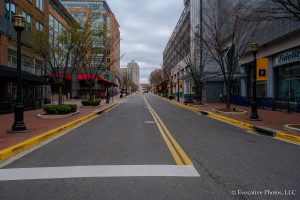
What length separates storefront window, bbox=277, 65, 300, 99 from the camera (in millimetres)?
23672

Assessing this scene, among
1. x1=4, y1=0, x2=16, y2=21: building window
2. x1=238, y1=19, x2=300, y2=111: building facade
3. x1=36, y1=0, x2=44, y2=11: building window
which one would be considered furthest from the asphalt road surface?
x1=36, y1=0, x2=44, y2=11: building window

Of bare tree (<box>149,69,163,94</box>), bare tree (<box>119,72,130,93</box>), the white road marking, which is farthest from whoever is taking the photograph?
bare tree (<box>119,72,130,93</box>)

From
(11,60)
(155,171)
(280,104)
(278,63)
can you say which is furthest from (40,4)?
(155,171)

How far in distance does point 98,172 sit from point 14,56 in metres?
24.2

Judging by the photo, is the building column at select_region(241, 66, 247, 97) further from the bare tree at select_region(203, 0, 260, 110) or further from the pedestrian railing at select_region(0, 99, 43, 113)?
the pedestrian railing at select_region(0, 99, 43, 113)

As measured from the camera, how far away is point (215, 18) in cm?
2402

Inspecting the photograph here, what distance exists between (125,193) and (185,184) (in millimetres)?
1146

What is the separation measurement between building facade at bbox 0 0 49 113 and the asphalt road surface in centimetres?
1476

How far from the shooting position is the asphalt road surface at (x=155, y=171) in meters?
4.65

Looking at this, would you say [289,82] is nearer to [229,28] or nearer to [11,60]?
[229,28]

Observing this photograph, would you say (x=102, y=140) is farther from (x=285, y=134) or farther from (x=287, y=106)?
(x=287, y=106)

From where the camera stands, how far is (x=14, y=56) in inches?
1030

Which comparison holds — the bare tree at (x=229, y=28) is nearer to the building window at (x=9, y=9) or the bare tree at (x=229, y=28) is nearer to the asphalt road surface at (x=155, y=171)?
the asphalt road surface at (x=155, y=171)

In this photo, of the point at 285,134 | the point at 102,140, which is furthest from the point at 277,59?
the point at 102,140
